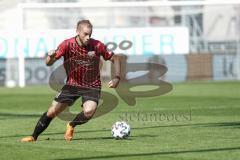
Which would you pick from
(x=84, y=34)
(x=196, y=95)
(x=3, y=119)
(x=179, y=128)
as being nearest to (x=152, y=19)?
(x=196, y=95)

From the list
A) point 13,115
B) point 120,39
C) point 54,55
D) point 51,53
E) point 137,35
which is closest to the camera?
point 51,53

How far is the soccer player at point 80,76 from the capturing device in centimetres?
1247

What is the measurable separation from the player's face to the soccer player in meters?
0.03

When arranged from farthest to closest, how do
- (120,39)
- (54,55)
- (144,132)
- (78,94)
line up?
(120,39), (144,132), (78,94), (54,55)

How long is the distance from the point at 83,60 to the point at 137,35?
21473mm

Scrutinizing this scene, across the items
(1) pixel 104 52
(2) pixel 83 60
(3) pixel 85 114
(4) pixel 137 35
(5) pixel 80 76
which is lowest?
(4) pixel 137 35

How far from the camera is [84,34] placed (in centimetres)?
1220

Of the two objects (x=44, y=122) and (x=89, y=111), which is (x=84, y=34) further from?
(x=44, y=122)

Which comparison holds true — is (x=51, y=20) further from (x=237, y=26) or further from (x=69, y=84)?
A: (x=69, y=84)

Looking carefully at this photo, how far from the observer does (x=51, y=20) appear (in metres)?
36.8

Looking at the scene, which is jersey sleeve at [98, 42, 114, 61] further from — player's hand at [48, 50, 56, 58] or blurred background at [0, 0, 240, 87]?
blurred background at [0, 0, 240, 87]

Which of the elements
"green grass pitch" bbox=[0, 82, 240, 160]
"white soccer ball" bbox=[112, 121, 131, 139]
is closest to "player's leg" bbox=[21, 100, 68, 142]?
"green grass pitch" bbox=[0, 82, 240, 160]

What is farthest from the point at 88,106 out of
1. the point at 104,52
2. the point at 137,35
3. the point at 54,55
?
the point at 137,35

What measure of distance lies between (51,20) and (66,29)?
2793 mm
